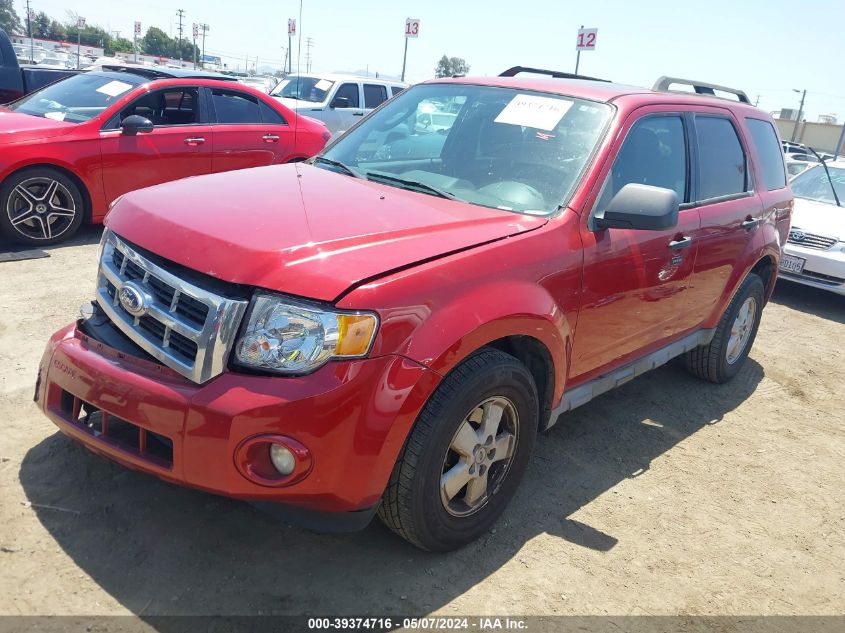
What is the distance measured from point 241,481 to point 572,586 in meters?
1.37

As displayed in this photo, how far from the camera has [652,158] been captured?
3.67 metres

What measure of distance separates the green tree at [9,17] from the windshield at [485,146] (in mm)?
97472

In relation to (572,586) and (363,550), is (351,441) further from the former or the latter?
(572,586)

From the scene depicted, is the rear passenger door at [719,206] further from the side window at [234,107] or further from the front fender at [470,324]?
the side window at [234,107]

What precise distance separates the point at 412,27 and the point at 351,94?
6.57 m

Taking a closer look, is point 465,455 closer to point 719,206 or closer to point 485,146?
point 485,146

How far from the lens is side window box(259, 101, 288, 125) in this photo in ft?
26.2

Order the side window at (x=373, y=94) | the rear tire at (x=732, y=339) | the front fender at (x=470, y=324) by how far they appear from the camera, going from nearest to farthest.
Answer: the front fender at (x=470, y=324)
the rear tire at (x=732, y=339)
the side window at (x=373, y=94)

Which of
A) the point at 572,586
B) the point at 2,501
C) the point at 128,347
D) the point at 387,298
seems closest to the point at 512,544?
the point at 572,586

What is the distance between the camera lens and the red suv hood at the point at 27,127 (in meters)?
6.13

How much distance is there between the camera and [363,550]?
282cm

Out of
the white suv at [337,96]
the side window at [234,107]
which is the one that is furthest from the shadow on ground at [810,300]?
the white suv at [337,96]

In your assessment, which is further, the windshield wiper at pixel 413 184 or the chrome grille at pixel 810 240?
the chrome grille at pixel 810 240

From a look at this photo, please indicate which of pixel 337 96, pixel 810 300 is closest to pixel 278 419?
pixel 810 300
